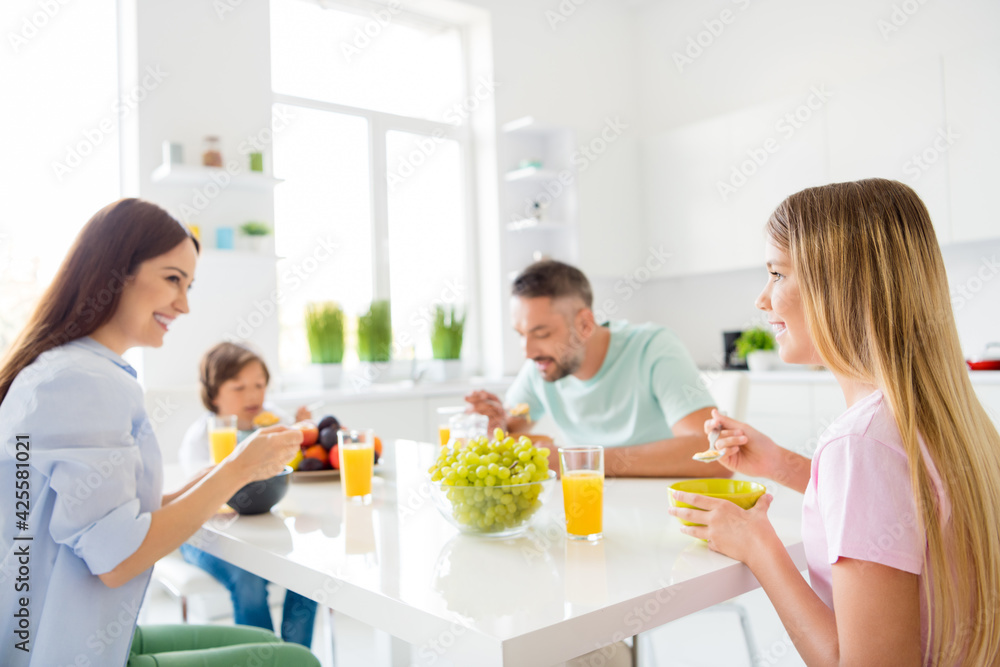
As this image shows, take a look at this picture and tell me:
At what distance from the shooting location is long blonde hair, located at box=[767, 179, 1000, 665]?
833 mm

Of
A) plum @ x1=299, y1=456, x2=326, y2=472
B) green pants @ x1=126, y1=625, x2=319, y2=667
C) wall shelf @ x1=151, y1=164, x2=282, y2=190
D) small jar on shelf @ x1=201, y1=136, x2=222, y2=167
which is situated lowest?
green pants @ x1=126, y1=625, x2=319, y2=667

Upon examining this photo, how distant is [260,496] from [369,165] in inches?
132

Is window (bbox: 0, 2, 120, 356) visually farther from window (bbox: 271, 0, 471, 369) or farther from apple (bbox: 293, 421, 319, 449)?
apple (bbox: 293, 421, 319, 449)

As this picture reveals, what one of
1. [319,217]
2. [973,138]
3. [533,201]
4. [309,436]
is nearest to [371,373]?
[319,217]

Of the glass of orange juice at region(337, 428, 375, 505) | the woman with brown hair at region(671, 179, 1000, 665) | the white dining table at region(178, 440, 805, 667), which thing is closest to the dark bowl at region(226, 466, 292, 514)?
the white dining table at region(178, 440, 805, 667)

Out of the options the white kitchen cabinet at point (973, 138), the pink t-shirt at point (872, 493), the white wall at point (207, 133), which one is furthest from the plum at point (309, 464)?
the white kitchen cabinet at point (973, 138)

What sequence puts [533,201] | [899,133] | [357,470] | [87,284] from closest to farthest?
[87,284] < [357,470] < [899,133] < [533,201]

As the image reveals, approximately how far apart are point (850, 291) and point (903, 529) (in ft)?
0.92

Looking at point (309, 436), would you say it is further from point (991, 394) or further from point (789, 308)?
point (991, 394)

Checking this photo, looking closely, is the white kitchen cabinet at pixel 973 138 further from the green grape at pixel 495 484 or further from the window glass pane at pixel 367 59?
the green grape at pixel 495 484

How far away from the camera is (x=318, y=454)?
1884 millimetres

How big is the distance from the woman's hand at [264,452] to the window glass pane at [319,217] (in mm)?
2724

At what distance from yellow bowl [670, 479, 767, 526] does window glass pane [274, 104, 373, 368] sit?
10.1 feet

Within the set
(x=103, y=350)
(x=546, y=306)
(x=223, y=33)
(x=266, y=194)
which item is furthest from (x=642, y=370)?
(x=223, y=33)
